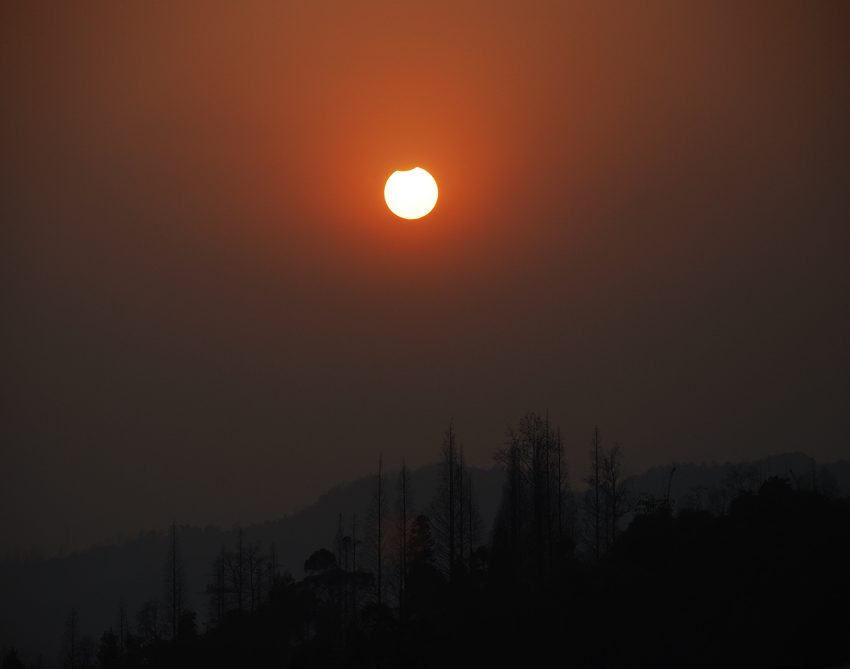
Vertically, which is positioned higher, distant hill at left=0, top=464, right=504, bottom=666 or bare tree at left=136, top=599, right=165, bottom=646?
distant hill at left=0, top=464, right=504, bottom=666

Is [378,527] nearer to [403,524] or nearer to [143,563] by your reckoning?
[403,524]

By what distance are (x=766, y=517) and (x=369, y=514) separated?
50.4ft

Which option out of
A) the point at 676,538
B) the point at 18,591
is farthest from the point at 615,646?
the point at 18,591

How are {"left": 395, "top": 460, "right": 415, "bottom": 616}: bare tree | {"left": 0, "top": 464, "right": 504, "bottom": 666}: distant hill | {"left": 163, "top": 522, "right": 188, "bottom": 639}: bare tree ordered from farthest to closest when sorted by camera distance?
{"left": 0, "top": 464, "right": 504, "bottom": 666}: distant hill
{"left": 163, "top": 522, "right": 188, "bottom": 639}: bare tree
{"left": 395, "top": 460, "right": 415, "bottom": 616}: bare tree

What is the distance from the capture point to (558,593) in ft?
77.5

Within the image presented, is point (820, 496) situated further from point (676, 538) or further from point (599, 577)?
point (599, 577)

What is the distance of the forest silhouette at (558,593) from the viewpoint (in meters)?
21.0

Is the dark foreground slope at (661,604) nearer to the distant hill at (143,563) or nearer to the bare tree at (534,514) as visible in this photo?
the bare tree at (534,514)

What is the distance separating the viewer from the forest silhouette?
2095 centimetres

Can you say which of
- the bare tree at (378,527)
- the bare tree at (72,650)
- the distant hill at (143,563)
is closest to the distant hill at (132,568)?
the distant hill at (143,563)

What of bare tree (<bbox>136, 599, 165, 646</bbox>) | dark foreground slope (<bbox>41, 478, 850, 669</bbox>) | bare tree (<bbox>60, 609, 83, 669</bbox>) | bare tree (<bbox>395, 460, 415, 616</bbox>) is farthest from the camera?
bare tree (<bbox>60, 609, 83, 669</bbox>)

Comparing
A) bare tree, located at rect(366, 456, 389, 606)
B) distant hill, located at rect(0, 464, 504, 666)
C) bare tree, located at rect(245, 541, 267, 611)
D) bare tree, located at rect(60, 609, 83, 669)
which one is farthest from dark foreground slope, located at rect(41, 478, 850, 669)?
distant hill, located at rect(0, 464, 504, 666)

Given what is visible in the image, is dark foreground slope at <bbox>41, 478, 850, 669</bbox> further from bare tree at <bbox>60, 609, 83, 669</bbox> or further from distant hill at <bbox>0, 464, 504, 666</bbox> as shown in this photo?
distant hill at <bbox>0, 464, 504, 666</bbox>

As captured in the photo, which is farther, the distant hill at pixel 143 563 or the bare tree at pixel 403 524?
the distant hill at pixel 143 563
